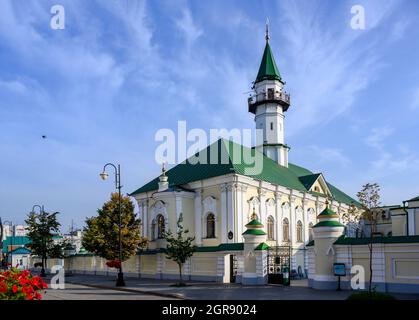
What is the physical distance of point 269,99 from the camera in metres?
48.5

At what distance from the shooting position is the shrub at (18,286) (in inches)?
408

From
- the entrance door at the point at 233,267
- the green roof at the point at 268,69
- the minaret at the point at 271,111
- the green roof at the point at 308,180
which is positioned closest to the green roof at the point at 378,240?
the entrance door at the point at 233,267

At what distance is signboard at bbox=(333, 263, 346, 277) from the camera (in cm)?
2316

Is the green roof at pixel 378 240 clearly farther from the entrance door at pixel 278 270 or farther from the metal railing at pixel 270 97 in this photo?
the metal railing at pixel 270 97

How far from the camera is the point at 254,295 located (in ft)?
71.6

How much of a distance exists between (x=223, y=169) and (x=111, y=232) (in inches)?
426

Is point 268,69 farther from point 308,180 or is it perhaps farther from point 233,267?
point 233,267

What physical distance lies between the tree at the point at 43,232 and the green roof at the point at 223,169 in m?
9.43

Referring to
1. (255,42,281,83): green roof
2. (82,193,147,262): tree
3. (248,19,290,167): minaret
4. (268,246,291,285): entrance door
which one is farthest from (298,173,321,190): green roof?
(82,193,147,262): tree

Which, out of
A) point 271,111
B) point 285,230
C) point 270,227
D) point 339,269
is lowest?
point 339,269

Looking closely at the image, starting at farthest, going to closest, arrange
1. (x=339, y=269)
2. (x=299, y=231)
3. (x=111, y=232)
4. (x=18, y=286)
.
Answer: (x=299, y=231) → (x=111, y=232) → (x=339, y=269) → (x=18, y=286)

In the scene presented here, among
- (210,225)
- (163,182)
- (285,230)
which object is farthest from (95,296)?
(285,230)
